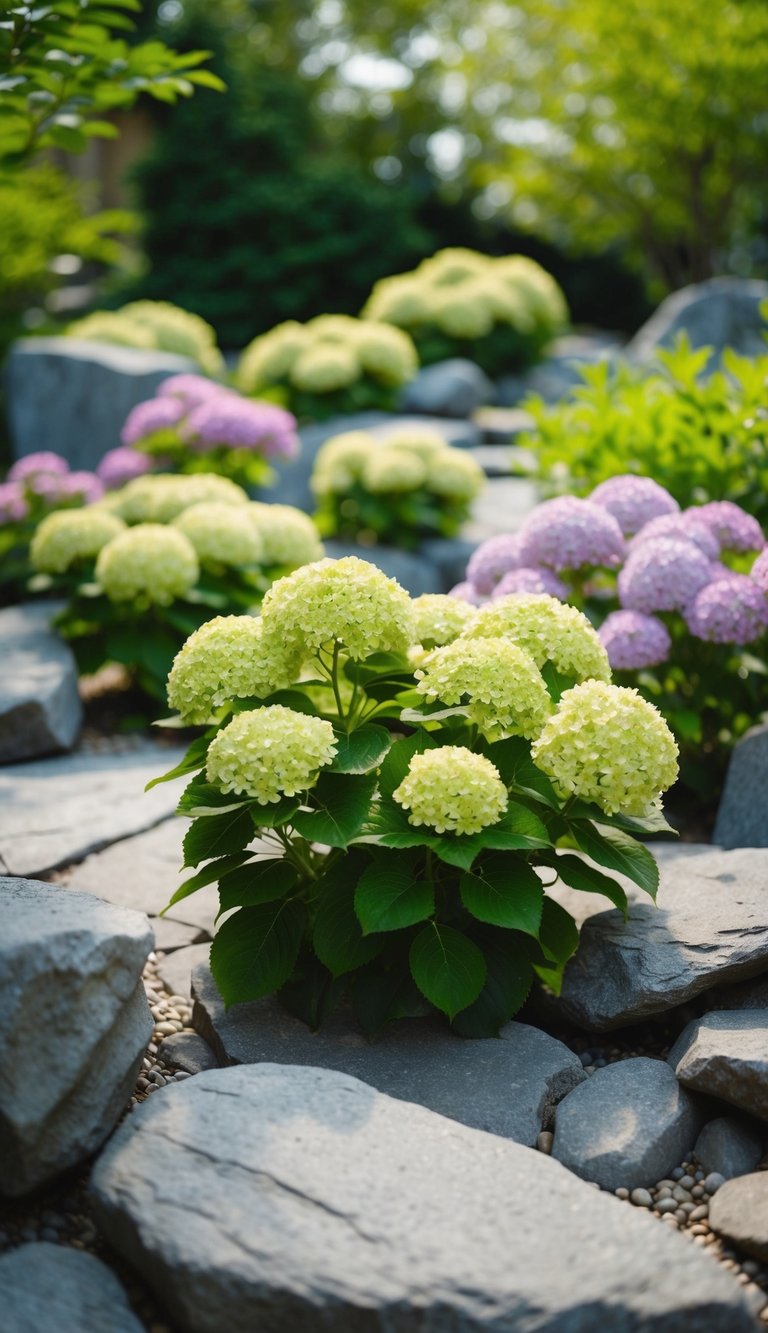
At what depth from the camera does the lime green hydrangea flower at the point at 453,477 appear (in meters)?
6.31

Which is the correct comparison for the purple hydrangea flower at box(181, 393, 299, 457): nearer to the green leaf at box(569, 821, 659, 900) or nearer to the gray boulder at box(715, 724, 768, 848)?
the gray boulder at box(715, 724, 768, 848)

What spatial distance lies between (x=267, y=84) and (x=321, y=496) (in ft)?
26.1

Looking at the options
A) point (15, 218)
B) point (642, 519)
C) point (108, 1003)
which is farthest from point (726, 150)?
point (108, 1003)

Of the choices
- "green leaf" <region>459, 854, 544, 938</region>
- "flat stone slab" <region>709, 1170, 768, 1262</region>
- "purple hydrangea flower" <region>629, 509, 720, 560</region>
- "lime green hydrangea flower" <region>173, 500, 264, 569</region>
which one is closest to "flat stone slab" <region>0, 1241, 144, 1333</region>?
"green leaf" <region>459, 854, 544, 938</region>

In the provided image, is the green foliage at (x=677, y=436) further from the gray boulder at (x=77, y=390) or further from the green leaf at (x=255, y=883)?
the gray boulder at (x=77, y=390)

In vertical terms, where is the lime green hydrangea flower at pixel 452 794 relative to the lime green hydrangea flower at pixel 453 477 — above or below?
above

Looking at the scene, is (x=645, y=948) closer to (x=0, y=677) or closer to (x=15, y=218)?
(x=0, y=677)

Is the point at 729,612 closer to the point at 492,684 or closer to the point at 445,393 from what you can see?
the point at 492,684

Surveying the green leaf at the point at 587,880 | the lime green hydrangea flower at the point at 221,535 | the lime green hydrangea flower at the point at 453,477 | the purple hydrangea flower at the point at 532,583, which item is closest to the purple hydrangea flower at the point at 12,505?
the lime green hydrangea flower at the point at 221,535

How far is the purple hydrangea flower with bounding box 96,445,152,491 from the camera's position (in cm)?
639

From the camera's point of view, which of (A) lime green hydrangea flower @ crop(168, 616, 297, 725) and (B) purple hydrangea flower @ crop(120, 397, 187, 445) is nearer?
(A) lime green hydrangea flower @ crop(168, 616, 297, 725)

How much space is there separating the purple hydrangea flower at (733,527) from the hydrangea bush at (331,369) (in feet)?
13.7

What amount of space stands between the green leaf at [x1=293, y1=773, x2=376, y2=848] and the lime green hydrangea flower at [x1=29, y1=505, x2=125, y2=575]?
279 cm

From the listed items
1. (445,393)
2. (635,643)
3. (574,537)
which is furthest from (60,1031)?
(445,393)
